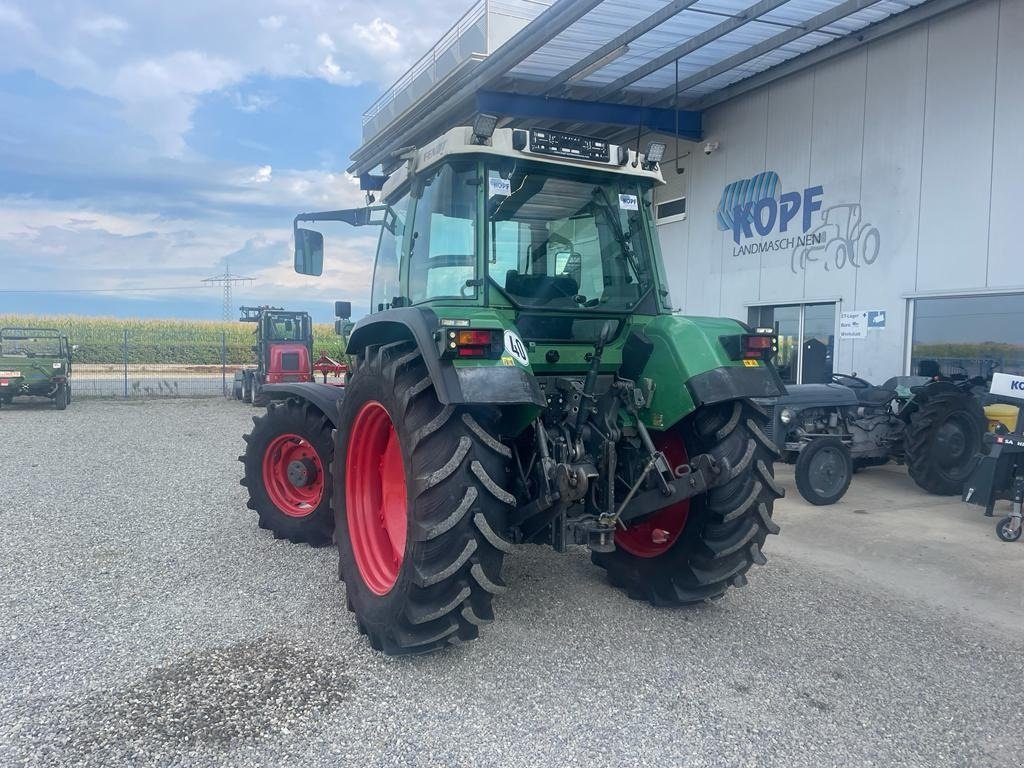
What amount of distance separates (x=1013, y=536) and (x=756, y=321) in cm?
649

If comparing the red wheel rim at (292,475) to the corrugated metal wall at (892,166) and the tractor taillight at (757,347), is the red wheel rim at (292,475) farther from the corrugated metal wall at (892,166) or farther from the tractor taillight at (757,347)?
the corrugated metal wall at (892,166)

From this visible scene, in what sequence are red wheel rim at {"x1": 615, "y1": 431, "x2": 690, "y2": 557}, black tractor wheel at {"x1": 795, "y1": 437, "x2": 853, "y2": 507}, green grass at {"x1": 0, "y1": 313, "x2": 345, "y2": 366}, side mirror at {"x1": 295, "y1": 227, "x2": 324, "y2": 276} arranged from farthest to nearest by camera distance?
1. green grass at {"x1": 0, "y1": 313, "x2": 345, "y2": 366}
2. black tractor wheel at {"x1": 795, "y1": 437, "x2": 853, "y2": 507}
3. side mirror at {"x1": 295, "y1": 227, "x2": 324, "y2": 276}
4. red wheel rim at {"x1": 615, "y1": 431, "x2": 690, "y2": 557}

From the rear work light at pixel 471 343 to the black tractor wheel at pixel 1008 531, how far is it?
509cm

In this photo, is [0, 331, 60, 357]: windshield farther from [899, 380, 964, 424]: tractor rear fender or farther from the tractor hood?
[899, 380, 964, 424]: tractor rear fender

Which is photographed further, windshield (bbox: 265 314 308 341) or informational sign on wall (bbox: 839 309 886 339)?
windshield (bbox: 265 314 308 341)

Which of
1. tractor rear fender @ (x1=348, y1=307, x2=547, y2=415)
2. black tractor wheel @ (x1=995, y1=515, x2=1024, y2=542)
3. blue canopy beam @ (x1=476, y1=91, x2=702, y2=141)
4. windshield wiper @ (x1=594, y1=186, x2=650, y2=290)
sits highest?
blue canopy beam @ (x1=476, y1=91, x2=702, y2=141)

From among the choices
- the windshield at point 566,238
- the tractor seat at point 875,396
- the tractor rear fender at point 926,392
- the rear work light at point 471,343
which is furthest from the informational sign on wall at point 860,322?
the rear work light at point 471,343

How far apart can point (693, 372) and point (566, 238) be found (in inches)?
43.3

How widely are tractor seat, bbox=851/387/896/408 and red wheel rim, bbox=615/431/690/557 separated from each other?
16.0ft

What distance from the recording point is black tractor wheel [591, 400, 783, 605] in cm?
381

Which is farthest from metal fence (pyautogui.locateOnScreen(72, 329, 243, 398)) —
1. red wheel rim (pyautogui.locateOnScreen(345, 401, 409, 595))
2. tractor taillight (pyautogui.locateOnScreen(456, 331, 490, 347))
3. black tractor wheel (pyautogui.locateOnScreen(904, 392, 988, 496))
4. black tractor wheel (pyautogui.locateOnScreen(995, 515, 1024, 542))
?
tractor taillight (pyautogui.locateOnScreen(456, 331, 490, 347))

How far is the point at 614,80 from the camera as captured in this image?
1095 cm

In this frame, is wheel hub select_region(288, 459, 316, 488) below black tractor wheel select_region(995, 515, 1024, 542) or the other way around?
the other way around

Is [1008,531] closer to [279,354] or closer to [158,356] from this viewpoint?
[279,354]
